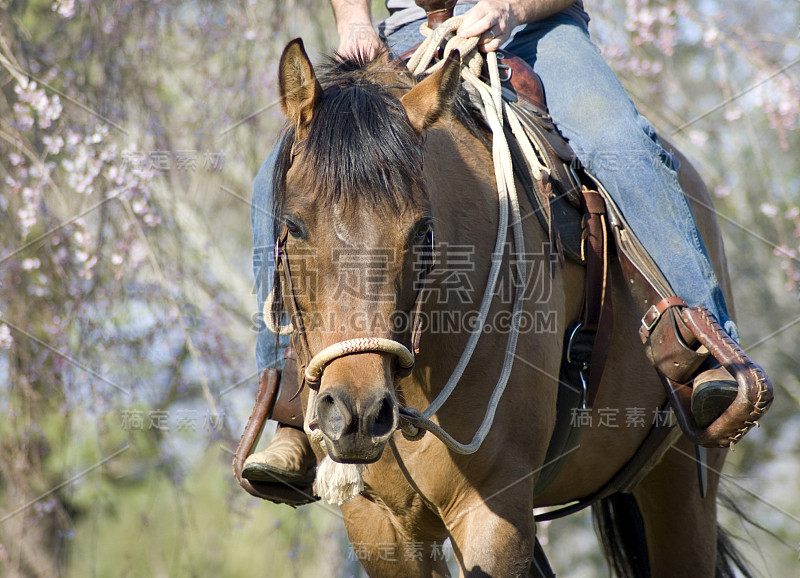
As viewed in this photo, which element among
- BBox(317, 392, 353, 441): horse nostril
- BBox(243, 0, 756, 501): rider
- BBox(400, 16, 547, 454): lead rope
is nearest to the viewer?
BBox(317, 392, 353, 441): horse nostril

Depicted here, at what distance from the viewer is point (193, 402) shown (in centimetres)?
727

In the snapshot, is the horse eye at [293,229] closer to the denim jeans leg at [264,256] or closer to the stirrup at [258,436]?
the denim jeans leg at [264,256]

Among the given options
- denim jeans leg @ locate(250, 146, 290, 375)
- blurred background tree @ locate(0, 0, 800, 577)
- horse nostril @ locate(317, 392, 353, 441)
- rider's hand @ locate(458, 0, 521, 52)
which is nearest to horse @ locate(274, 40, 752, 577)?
horse nostril @ locate(317, 392, 353, 441)

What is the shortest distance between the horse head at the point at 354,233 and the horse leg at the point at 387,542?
740 mm

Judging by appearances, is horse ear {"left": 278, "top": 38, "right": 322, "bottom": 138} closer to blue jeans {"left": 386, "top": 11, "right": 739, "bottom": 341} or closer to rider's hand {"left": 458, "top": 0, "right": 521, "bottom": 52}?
rider's hand {"left": 458, "top": 0, "right": 521, "bottom": 52}

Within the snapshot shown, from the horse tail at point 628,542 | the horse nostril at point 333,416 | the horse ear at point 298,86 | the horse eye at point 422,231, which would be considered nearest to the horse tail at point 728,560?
the horse tail at point 628,542

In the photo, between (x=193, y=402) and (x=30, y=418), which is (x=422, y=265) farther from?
(x=193, y=402)

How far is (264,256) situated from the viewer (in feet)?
9.77

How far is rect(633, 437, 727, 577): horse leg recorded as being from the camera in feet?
11.1

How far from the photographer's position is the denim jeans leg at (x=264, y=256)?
2.89 meters

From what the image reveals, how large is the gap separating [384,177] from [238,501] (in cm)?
463

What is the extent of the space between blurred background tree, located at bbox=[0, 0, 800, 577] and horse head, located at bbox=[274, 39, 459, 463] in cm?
271

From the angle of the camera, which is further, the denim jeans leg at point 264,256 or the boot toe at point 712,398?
the denim jeans leg at point 264,256

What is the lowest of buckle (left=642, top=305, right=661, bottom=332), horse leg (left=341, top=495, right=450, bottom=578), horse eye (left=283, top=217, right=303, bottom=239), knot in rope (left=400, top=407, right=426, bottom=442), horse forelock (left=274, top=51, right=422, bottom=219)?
horse leg (left=341, top=495, right=450, bottom=578)
